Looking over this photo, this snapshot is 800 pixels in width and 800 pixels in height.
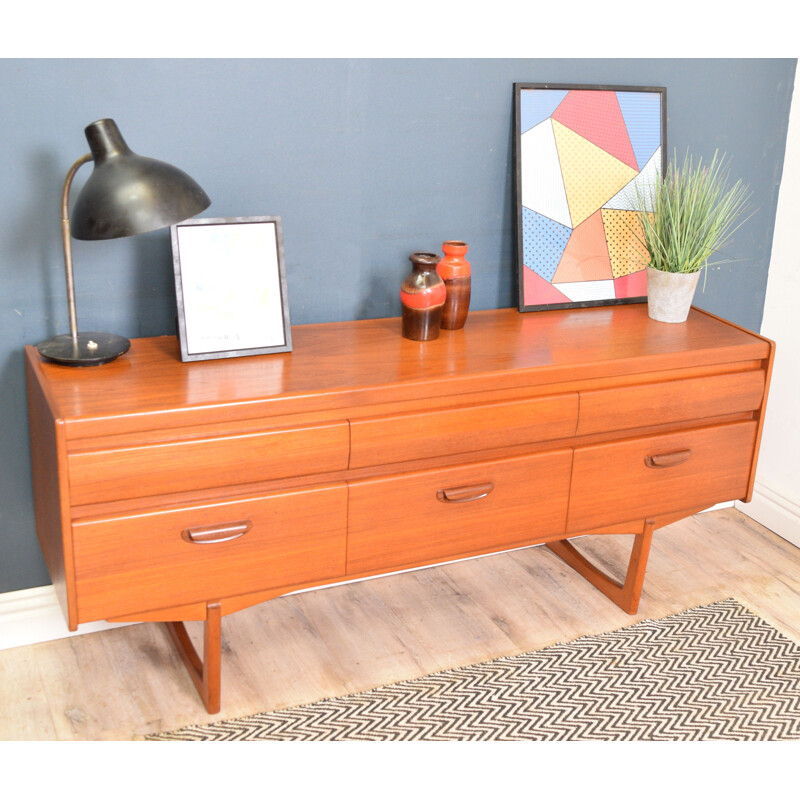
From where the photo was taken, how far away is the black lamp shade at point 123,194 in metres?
1.68

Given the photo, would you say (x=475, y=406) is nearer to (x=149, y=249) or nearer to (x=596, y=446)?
(x=596, y=446)

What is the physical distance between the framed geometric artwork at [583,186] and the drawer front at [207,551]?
84cm

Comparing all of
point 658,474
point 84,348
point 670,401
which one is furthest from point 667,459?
point 84,348

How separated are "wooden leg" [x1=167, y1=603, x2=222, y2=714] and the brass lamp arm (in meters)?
0.64

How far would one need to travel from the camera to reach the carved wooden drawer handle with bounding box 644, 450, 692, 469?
2.21 m

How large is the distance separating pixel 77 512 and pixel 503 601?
1179 mm

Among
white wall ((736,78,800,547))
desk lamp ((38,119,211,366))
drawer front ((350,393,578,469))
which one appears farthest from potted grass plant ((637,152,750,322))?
desk lamp ((38,119,211,366))

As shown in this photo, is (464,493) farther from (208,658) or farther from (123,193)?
(123,193)

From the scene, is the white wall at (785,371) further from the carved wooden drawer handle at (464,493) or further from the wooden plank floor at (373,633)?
the carved wooden drawer handle at (464,493)

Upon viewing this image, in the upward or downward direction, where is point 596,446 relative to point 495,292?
downward

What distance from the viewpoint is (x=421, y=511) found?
1.97 m

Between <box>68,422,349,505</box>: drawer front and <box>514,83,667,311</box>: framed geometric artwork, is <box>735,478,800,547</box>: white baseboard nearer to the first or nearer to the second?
<box>514,83,667,311</box>: framed geometric artwork

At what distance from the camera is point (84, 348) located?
6.19 feet
